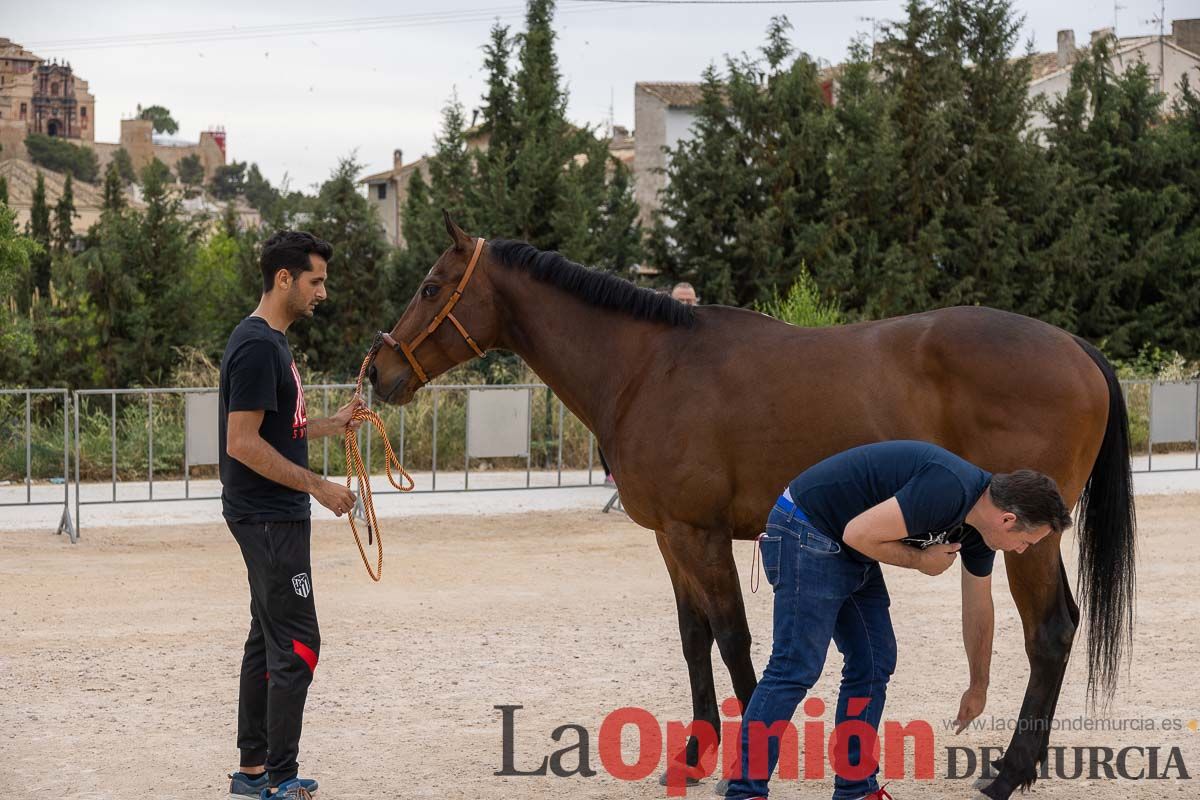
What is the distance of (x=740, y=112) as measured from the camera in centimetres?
1945

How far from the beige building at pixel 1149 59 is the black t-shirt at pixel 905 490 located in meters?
28.6

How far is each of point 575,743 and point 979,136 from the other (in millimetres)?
16317

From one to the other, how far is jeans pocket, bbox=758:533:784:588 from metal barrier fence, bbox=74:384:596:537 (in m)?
7.43

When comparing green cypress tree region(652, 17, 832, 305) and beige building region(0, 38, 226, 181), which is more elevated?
beige building region(0, 38, 226, 181)

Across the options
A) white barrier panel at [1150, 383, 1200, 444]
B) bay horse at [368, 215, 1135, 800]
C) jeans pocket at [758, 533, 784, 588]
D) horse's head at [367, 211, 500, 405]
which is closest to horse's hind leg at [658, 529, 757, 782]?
bay horse at [368, 215, 1135, 800]

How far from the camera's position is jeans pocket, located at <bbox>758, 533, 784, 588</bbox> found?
4160 mm

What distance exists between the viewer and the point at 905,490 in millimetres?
3859

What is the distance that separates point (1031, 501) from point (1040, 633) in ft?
5.11

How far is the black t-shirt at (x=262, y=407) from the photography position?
14.6 feet

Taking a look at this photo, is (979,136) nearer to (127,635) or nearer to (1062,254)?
(1062,254)

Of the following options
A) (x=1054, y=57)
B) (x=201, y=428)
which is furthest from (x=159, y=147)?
(x=201, y=428)

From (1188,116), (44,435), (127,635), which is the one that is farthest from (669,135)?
(127,635)

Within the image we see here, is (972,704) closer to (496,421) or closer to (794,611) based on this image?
(794,611)

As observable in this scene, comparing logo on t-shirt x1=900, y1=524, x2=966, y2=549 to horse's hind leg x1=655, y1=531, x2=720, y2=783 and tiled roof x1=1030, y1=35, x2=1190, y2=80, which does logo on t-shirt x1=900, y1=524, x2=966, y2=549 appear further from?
tiled roof x1=1030, y1=35, x2=1190, y2=80
